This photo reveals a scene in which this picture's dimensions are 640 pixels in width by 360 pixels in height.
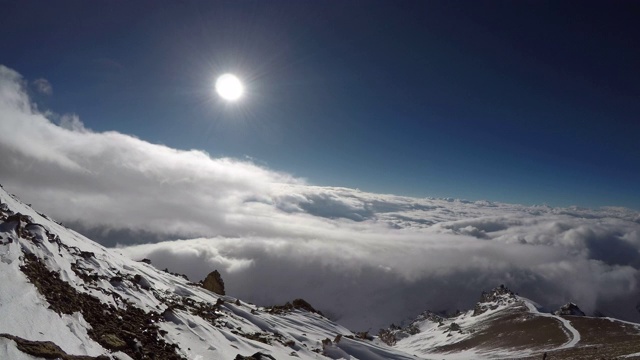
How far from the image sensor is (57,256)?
71.5ft

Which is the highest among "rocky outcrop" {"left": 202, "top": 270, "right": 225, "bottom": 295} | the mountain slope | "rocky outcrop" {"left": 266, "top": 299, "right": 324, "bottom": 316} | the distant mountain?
the distant mountain

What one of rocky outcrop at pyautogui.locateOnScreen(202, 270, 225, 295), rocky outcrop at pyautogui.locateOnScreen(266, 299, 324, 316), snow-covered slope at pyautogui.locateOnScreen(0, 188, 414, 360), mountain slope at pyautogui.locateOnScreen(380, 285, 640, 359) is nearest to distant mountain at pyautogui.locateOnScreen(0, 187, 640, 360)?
snow-covered slope at pyautogui.locateOnScreen(0, 188, 414, 360)

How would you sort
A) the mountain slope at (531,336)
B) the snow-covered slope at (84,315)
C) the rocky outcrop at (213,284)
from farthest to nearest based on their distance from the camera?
the mountain slope at (531,336)
the rocky outcrop at (213,284)
the snow-covered slope at (84,315)

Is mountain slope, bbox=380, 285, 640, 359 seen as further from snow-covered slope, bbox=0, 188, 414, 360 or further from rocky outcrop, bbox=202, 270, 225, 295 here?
snow-covered slope, bbox=0, 188, 414, 360

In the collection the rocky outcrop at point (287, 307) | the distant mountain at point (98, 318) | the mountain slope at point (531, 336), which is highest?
the distant mountain at point (98, 318)

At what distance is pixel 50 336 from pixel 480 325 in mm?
214061

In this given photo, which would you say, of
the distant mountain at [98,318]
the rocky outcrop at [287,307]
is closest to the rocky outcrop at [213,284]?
the rocky outcrop at [287,307]

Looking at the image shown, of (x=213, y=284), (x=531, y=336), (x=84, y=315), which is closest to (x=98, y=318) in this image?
(x=84, y=315)

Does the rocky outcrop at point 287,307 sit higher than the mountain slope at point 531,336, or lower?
higher

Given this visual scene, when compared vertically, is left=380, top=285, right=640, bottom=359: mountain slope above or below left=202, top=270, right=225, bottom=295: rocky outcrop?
below

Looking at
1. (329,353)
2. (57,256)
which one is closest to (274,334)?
(329,353)

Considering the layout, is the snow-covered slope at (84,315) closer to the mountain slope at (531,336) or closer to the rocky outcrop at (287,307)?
→ the rocky outcrop at (287,307)

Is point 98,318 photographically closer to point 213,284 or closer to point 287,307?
point 287,307

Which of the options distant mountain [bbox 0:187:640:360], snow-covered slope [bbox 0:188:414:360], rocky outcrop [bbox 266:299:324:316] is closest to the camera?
snow-covered slope [bbox 0:188:414:360]
